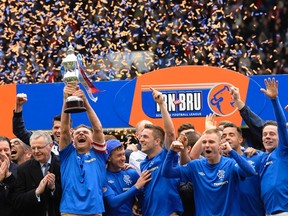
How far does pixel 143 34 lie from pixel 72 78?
333 inches

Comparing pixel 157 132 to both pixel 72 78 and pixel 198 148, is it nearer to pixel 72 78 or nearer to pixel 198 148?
pixel 198 148

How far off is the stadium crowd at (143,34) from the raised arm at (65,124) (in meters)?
7.22

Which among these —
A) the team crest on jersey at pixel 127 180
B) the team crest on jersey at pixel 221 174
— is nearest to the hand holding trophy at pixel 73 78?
the team crest on jersey at pixel 127 180

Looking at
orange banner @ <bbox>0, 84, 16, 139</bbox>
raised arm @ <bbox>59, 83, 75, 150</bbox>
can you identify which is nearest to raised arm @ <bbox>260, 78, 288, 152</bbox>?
raised arm @ <bbox>59, 83, 75, 150</bbox>

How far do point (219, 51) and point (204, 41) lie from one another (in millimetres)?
361

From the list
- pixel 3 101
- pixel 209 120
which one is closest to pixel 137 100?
pixel 3 101

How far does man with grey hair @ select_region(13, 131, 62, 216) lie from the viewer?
9734 millimetres

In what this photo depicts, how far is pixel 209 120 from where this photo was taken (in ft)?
32.8

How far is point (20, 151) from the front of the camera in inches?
443

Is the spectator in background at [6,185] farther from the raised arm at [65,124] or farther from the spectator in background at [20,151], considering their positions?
the spectator in background at [20,151]

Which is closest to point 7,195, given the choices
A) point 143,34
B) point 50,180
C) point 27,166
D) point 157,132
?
point 27,166

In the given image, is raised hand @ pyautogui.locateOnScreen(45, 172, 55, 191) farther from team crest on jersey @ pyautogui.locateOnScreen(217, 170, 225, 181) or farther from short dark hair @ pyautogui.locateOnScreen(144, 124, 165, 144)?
team crest on jersey @ pyautogui.locateOnScreen(217, 170, 225, 181)

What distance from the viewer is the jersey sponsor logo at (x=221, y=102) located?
41.1 ft

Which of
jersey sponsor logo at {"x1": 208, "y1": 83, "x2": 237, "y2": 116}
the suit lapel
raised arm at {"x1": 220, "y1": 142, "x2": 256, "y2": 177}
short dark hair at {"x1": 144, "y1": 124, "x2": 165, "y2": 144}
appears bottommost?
the suit lapel
